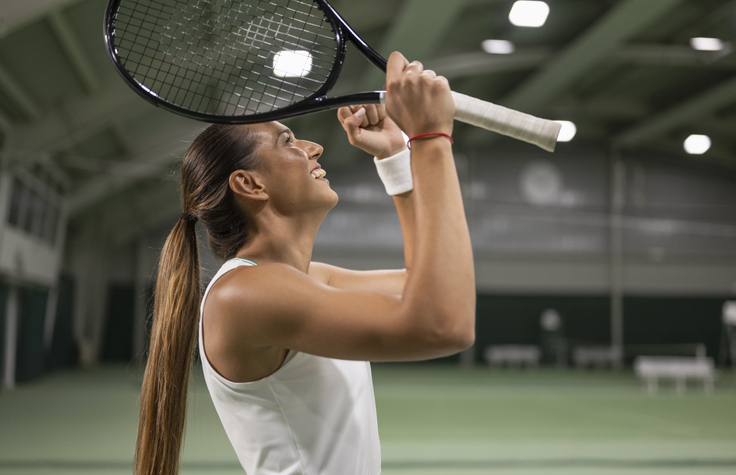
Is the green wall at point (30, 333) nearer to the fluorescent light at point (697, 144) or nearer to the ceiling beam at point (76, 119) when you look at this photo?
the ceiling beam at point (76, 119)

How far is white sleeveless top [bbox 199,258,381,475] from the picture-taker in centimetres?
114

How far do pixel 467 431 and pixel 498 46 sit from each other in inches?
343

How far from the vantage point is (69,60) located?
9.14 m

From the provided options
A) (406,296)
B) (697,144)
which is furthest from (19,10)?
(697,144)

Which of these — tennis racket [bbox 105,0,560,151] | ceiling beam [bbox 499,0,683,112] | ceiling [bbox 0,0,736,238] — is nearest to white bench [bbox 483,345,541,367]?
ceiling [bbox 0,0,736,238]

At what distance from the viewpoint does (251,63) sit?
1.92 m

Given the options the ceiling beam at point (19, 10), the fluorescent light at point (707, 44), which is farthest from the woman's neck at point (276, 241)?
the fluorescent light at point (707, 44)

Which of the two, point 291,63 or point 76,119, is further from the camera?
point 76,119

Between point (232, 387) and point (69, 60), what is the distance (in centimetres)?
933

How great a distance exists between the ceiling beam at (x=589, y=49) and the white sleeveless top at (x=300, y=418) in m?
10.8

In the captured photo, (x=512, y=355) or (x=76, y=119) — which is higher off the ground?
(x=76, y=119)

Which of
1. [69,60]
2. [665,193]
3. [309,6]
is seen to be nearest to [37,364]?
[69,60]

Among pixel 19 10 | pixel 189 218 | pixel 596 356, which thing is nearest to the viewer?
pixel 189 218

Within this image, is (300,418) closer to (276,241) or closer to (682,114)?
(276,241)
